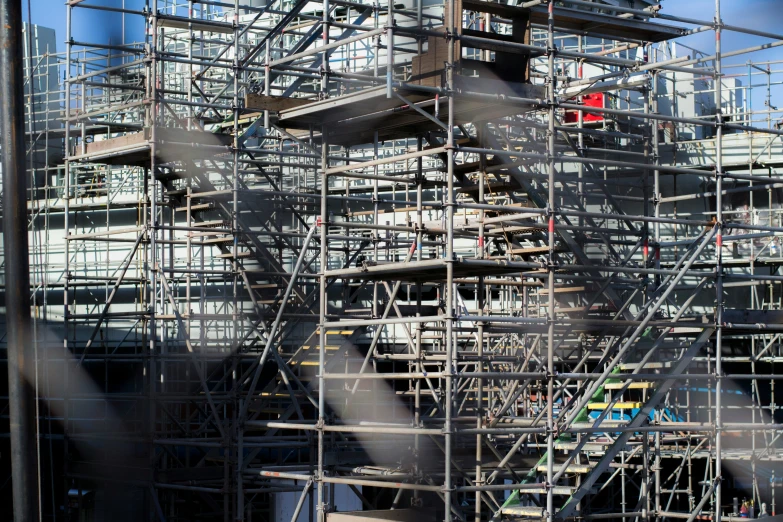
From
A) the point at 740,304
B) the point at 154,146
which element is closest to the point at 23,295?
the point at 154,146

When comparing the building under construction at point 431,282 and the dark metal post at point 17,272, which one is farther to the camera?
the building under construction at point 431,282

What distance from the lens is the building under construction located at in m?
14.8

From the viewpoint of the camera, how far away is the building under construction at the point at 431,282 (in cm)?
1483

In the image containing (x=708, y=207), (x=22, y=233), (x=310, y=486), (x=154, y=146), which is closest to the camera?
(x=22, y=233)

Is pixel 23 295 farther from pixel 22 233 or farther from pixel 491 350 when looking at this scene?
pixel 491 350

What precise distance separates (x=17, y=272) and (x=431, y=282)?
8024mm

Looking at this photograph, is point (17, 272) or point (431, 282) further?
point (431, 282)

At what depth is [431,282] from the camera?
1792cm

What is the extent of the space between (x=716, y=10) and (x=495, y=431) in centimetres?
684

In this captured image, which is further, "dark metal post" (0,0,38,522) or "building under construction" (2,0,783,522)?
"building under construction" (2,0,783,522)

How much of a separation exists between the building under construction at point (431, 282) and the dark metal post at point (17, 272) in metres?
0.33

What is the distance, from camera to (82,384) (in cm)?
2700

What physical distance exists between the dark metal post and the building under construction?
332 mm

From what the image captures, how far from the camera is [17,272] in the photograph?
35.8 ft
